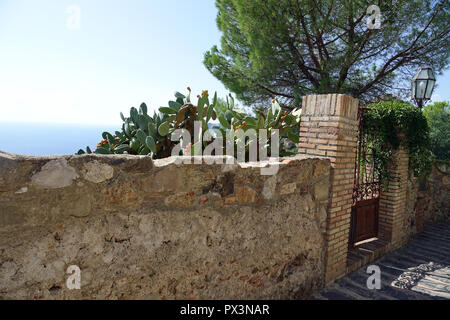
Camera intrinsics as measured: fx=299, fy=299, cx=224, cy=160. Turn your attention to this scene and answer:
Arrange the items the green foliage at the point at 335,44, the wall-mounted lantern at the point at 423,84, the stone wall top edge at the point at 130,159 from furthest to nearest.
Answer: the green foliage at the point at 335,44
the wall-mounted lantern at the point at 423,84
the stone wall top edge at the point at 130,159

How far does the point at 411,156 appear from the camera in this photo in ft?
14.0

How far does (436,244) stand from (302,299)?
10.5ft

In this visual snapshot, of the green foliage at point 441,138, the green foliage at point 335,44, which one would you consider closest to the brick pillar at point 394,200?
the green foliage at point 335,44

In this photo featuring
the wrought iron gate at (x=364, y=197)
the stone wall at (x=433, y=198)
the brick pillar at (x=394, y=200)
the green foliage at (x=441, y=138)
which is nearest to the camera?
the wrought iron gate at (x=364, y=197)

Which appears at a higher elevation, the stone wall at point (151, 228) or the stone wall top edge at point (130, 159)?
the stone wall top edge at point (130, 159)

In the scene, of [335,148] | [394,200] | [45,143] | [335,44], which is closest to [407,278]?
[394,200]

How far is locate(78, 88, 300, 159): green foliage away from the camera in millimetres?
3047

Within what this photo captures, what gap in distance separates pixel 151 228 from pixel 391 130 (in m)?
3.61

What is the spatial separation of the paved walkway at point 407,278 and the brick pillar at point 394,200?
0.96 feet

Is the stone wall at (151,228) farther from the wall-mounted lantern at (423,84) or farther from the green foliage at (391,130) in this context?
the wall-mounted lantern at (423,84)

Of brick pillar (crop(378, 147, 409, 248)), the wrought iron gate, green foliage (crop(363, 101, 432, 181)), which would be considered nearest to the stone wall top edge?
the wrought iron gate

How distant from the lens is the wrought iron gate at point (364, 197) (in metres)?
3.90

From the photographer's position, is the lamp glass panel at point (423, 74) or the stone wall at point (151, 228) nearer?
Result: the stone wall at point (151, 228)

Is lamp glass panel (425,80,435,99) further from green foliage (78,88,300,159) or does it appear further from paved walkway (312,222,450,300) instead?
green foliage (78,88,300,159)
